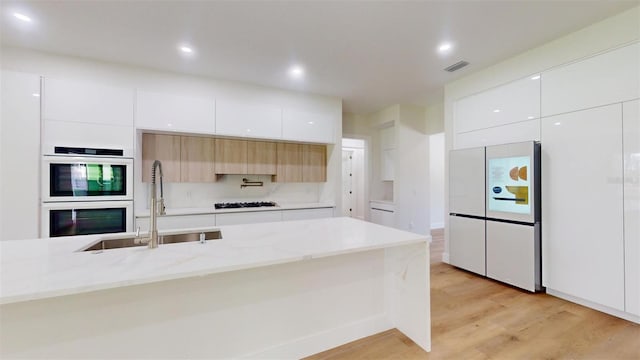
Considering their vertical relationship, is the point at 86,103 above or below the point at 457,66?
below

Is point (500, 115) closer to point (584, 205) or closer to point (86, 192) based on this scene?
point (584, 205)

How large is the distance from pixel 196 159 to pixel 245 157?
0.67 metres

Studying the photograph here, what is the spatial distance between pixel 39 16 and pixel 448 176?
190 inches

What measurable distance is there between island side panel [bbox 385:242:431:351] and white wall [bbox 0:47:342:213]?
7.56 ft

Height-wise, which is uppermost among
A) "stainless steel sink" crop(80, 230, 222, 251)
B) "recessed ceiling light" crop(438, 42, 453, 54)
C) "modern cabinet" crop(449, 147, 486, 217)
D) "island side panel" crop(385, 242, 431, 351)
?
"recessed ceiling light" crop(438, 42, 453, 54)

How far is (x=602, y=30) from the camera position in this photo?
7.91 feet

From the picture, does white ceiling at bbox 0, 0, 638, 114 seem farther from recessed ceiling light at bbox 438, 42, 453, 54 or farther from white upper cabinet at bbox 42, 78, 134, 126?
white upper cabinet at bbox 42, 78, 134, 126

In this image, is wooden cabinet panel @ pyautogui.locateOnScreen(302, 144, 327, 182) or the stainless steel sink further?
wooden cabinet panel @ pyautogui.locateOnScreen(302, 144, 327, 182)

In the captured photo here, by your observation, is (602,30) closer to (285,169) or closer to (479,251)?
(479,251)

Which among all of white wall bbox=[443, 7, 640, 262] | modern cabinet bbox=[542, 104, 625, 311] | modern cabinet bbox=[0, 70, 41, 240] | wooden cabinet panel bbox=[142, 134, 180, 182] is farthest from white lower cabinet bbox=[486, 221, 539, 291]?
modern cabinet bbox=[0, 70, 41, 240]

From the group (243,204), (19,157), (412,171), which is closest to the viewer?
(19,157)

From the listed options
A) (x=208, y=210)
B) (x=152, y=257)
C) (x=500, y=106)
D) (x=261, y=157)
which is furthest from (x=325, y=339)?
(x=500, y=106)

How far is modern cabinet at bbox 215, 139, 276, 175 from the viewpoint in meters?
3.78

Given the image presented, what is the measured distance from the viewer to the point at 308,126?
160 inches
